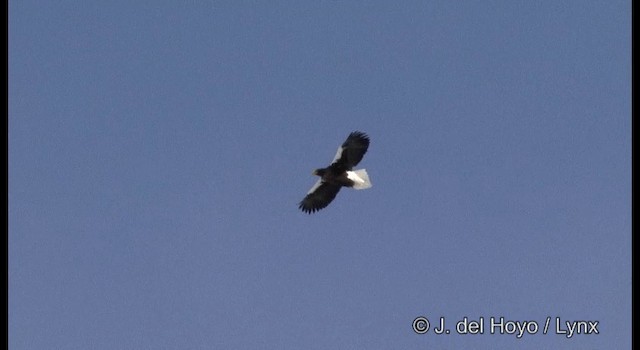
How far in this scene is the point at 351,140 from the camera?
26.0m

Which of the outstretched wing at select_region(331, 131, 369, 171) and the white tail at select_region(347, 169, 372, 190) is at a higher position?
the outstretched wing at select_region(331, 131, 369, 171)

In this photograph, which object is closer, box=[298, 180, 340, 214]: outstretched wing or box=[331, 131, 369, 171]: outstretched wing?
box=[331, 131, 369, 171]: outstretched wing

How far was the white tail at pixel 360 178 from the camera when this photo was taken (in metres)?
25.5

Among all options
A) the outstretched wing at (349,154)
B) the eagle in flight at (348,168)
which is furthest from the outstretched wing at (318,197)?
the outstretched wing at (349,154)

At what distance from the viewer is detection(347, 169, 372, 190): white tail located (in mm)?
25453

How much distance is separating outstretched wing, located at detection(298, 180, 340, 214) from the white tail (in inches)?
39.1

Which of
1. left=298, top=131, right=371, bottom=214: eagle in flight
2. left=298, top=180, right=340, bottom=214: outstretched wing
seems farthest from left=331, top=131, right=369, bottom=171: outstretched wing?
left=298, top=180, right=340, bottom=214: outstretched wing

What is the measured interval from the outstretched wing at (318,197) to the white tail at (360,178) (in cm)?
99

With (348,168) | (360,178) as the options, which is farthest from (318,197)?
(360,178)

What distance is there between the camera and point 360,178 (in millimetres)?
25516

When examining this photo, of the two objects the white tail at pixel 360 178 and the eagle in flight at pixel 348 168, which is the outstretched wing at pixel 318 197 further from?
the white tail at pixel 360 178

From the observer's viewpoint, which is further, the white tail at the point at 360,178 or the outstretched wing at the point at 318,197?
the outstretched wing at the point at 318,197

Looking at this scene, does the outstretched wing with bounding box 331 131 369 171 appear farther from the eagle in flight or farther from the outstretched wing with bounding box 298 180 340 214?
the outstretched wing with bounding box 298 180 340 214
